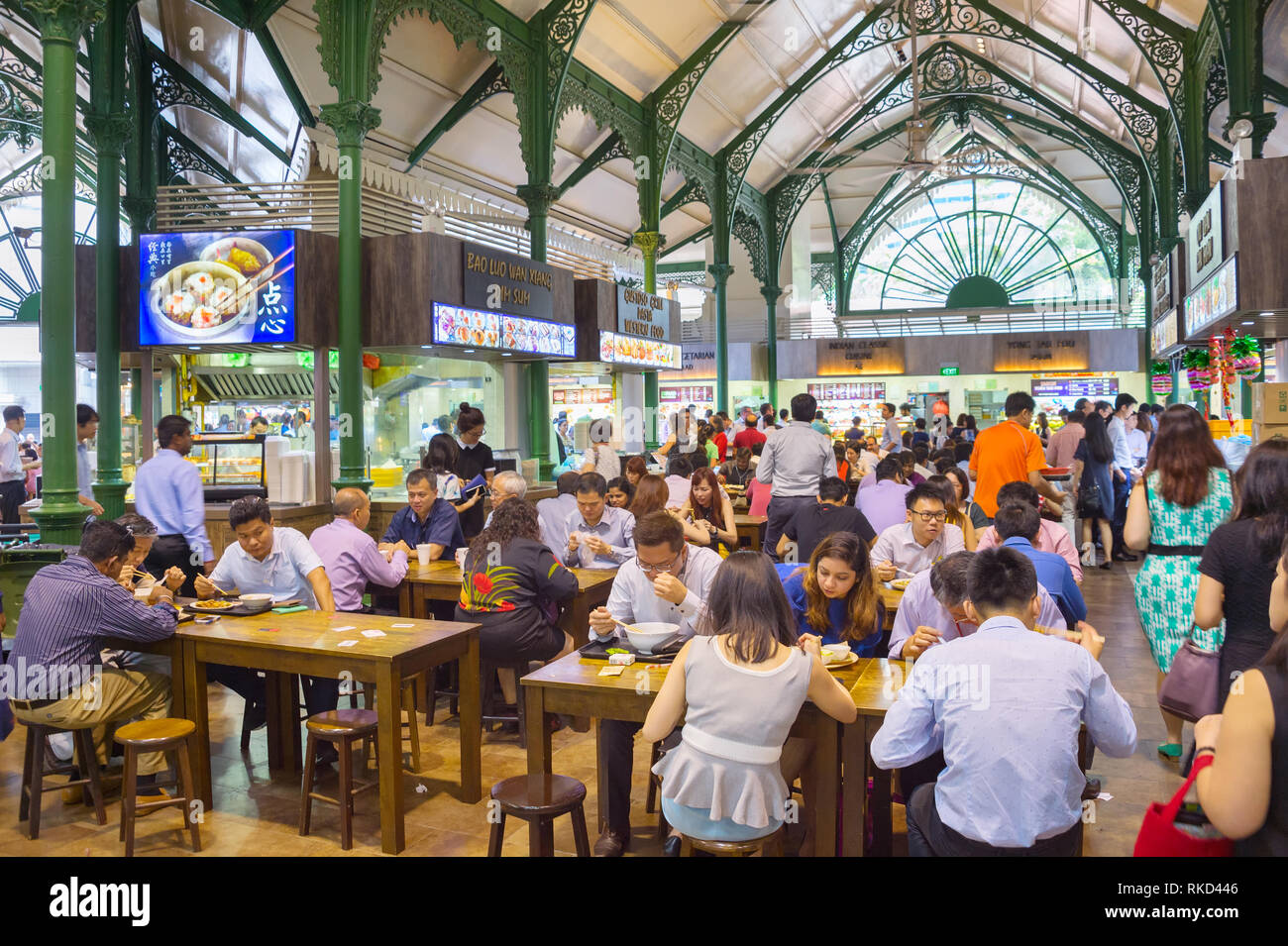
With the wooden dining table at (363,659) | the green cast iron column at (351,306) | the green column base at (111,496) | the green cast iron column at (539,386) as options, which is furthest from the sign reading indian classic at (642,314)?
the wooden dining table at (363,659)

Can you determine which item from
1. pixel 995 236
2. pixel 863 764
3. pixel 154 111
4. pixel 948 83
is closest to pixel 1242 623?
pixel 863 764

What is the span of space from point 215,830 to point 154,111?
29.7 feet

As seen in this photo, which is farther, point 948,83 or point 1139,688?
point 948,83

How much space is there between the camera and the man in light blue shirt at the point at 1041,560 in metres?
3.84

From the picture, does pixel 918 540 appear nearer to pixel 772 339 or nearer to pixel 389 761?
pixel 389 761

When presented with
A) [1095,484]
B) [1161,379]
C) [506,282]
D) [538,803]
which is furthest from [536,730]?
[1161,379]

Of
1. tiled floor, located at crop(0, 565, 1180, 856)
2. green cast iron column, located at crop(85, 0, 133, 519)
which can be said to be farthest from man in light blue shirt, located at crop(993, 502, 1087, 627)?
green cast iron column, located at crop(85, 0, 133, 519)

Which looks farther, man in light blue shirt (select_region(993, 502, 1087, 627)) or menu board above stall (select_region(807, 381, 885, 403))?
menu board above stall (select_region(807, 381, 885, 403))

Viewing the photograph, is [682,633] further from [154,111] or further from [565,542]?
[154,111]

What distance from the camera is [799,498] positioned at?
285 inches

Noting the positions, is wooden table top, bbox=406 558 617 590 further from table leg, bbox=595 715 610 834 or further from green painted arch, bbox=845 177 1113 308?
green painted arch, bbox=845 177 1113 308

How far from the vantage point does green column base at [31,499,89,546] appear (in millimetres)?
6180

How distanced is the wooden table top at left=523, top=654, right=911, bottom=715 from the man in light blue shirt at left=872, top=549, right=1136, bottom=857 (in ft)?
1.72

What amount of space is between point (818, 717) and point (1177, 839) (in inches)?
50.2
